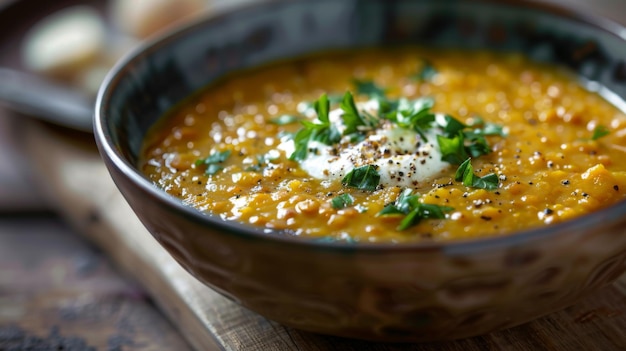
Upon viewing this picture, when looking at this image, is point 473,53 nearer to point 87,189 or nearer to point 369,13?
point 369,13

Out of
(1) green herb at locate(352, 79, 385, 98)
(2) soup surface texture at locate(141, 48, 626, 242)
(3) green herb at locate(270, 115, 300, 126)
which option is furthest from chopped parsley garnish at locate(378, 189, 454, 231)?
(1) green herb at locate(352, 79, 385, 98)

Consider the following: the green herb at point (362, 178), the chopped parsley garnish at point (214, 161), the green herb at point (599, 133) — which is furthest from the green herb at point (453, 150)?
the chopped parsley garnish at point (214, 161)

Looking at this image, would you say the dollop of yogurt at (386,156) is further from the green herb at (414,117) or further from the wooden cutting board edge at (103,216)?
the wooden cutting board edge at (103,216)

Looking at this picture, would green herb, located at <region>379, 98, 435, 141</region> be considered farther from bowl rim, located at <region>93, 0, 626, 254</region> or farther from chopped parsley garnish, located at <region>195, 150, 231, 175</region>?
bowl rim, located at <region>93, 0, 626, 254</region>

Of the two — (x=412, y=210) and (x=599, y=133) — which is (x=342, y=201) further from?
(x=599, y=133)

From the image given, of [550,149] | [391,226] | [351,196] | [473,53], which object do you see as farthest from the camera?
[473,53]

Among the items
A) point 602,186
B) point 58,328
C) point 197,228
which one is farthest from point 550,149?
point 58,328
